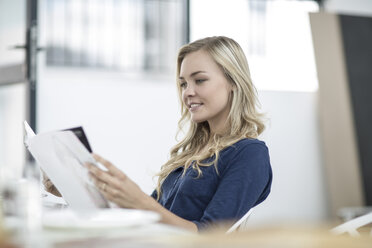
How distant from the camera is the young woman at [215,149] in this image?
4.90ft

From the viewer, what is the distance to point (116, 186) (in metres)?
1.15

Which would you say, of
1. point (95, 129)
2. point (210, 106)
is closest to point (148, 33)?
point (95, 129)

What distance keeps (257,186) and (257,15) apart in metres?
3.36

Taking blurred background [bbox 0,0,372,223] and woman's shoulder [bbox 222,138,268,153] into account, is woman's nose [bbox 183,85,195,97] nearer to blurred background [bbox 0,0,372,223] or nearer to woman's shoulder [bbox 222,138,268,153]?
woman's shoulder [bbox 222,138,268,153]

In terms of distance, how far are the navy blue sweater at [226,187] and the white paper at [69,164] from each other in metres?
0.37

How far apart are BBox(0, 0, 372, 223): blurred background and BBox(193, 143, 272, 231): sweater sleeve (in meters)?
2.02

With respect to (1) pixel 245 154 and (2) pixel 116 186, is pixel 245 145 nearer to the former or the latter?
(1) pixel 245 154

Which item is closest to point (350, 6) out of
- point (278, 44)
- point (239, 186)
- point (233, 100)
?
point (278, 44)

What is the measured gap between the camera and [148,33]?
17.0ft

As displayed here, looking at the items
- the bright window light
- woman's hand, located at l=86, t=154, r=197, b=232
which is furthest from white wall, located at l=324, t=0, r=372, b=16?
woman's hand, located at l=86, t=154, r=197, b=232

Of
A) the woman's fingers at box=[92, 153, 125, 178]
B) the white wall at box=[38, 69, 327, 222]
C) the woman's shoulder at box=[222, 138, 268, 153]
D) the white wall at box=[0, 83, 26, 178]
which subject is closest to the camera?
the woman's fingers at box=[92, 153, 125, 178]

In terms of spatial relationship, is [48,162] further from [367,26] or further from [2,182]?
[367,26]

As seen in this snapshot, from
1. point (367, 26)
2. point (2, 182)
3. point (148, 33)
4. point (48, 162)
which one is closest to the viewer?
point (2, 182)

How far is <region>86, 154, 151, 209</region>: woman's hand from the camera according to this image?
112 cm
